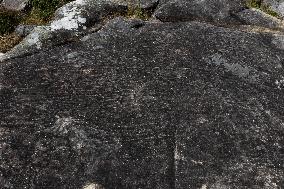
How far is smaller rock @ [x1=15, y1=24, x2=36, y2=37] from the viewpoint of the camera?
652 cm

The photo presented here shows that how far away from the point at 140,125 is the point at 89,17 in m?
2.09

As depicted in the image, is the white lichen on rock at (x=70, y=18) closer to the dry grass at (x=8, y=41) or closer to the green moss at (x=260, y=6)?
the dry grass at (x=8, y=41)

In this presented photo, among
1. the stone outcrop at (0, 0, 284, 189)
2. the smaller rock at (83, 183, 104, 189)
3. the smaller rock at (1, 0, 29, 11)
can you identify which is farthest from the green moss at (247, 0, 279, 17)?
the smaller rock at (83, 183, 104, 189)

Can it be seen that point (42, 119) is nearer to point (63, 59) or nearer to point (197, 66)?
point (63, 59)

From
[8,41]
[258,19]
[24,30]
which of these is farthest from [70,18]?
[258,19]

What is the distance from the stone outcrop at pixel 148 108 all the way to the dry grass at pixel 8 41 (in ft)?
1.00

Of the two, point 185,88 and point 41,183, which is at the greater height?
point 185,88

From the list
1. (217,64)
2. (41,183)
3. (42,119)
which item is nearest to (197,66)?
(217,64)

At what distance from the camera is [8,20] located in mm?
6680

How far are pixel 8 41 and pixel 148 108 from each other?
2.38 m

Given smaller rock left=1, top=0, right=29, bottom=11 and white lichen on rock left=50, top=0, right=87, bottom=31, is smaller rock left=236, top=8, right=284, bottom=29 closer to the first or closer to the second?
white lichen on rock left=50, top=0, right=87, bottom=31

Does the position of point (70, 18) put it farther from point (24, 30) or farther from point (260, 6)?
point (260, 6)

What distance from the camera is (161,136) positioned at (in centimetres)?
494

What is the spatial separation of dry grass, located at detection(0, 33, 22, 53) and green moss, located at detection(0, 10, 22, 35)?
0.34 feet
